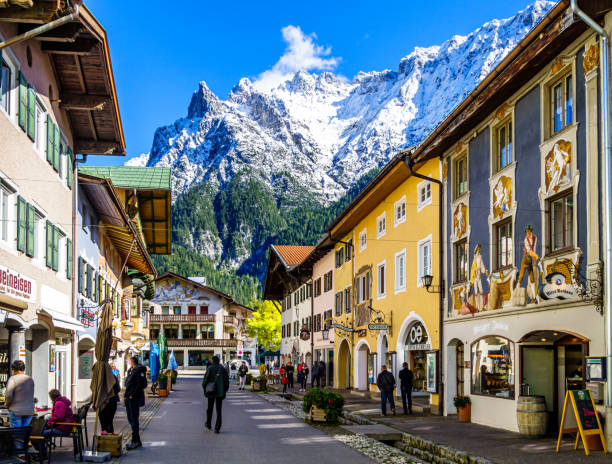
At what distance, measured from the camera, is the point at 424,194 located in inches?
1027

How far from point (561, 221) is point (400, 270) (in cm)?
1399

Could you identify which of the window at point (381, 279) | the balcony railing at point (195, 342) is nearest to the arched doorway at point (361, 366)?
the window at point (381, 279)

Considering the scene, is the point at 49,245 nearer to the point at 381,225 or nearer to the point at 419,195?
the point at 419,195

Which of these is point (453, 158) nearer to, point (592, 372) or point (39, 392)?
point (592, 372)

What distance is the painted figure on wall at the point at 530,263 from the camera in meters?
16.6

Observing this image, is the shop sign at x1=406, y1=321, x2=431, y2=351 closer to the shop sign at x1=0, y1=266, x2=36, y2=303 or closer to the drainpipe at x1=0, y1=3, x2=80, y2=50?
the shop sign at x1=0, y1=266, x2=36, y2=303

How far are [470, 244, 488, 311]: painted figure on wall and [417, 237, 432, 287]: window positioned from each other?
14.1 ft

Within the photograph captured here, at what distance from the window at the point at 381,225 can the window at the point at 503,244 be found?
12416mm

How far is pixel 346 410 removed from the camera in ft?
81.3

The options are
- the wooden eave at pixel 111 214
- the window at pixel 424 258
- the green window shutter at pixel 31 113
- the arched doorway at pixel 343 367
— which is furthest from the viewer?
the arched doorway at pixel 343 367

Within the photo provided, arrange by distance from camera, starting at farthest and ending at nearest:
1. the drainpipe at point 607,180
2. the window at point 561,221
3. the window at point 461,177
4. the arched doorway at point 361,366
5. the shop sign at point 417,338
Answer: the arched doorway at point 361,366, the shop sign at point 417,338, the window at point 461,177, the window at point 561,221, the drainpipe at point 607,180

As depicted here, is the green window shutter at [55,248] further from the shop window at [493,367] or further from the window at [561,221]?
the window at [561,221]

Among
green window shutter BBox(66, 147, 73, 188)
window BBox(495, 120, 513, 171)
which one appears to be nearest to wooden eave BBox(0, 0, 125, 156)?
green window shutter BBox(66, 147, 73, 188)

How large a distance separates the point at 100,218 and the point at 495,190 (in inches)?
671
